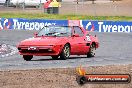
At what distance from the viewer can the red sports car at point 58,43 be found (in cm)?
1599

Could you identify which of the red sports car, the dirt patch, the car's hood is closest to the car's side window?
the red sports car

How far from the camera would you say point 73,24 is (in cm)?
3838

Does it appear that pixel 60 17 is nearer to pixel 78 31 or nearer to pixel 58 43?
pixel 78 31

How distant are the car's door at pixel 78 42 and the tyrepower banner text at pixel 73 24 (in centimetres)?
1829

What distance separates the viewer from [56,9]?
48375 millimetres

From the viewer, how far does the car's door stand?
671 inches

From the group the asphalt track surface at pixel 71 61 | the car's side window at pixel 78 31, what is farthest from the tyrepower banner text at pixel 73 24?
the car's side window at pixel 78 31

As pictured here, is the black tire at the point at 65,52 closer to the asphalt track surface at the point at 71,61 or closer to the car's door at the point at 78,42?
the asphalt track surface at the point at 71,61

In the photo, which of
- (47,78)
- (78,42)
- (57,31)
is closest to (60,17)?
(78,42)

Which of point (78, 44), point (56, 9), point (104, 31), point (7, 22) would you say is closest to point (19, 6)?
point (56, 9)

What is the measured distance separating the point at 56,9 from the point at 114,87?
128 feet

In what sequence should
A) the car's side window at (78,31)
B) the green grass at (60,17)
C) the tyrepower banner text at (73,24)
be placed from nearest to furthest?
the car's side window at (78,31)
the tyrepower banner text at (73,24)
the green grass at (60,17)

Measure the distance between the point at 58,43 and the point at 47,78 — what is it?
17.1 ft

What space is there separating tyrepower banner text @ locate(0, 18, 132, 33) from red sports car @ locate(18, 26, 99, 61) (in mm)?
17901
